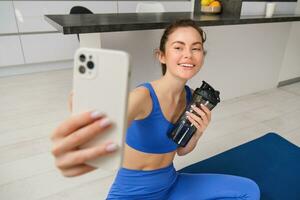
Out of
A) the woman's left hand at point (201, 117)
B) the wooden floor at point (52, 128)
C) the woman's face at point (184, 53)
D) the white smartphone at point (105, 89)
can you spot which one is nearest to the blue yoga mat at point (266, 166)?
the wooden floor at point (52, 128)

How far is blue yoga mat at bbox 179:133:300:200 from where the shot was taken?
1274 mm

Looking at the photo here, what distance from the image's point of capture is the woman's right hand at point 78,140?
433mm

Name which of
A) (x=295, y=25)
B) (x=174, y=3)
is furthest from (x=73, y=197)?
(x=174, y=3)

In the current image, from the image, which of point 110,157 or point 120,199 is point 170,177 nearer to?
point 120,199

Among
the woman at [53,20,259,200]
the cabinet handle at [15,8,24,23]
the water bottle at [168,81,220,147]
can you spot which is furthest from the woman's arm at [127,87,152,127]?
the cabinet handle at [15,8,24,23]

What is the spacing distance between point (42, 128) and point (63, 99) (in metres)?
0.54

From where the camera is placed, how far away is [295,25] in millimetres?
2617

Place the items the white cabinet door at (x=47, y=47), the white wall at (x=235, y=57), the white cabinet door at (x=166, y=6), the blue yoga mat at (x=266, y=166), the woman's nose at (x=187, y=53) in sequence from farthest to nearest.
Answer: the white cabinet door at (x=166, y=6) → the white cabinet door at (x=47, y=47) → the white wall at (x=235, y=57) → the blue yoga mat at (x=266, y=166) → the woman's nose at (x=187, y=53)

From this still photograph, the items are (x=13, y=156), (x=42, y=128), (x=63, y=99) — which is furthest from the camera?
(x=63, y=99)

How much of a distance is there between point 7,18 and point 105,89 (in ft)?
9.24

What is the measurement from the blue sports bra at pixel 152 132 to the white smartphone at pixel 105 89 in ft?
1.20

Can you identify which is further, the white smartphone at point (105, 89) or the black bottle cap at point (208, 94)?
the black bottle cap at point (208, 94)

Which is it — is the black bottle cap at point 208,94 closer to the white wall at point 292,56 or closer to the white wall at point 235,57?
the white wall at point 235,57

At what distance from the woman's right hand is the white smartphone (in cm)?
2
